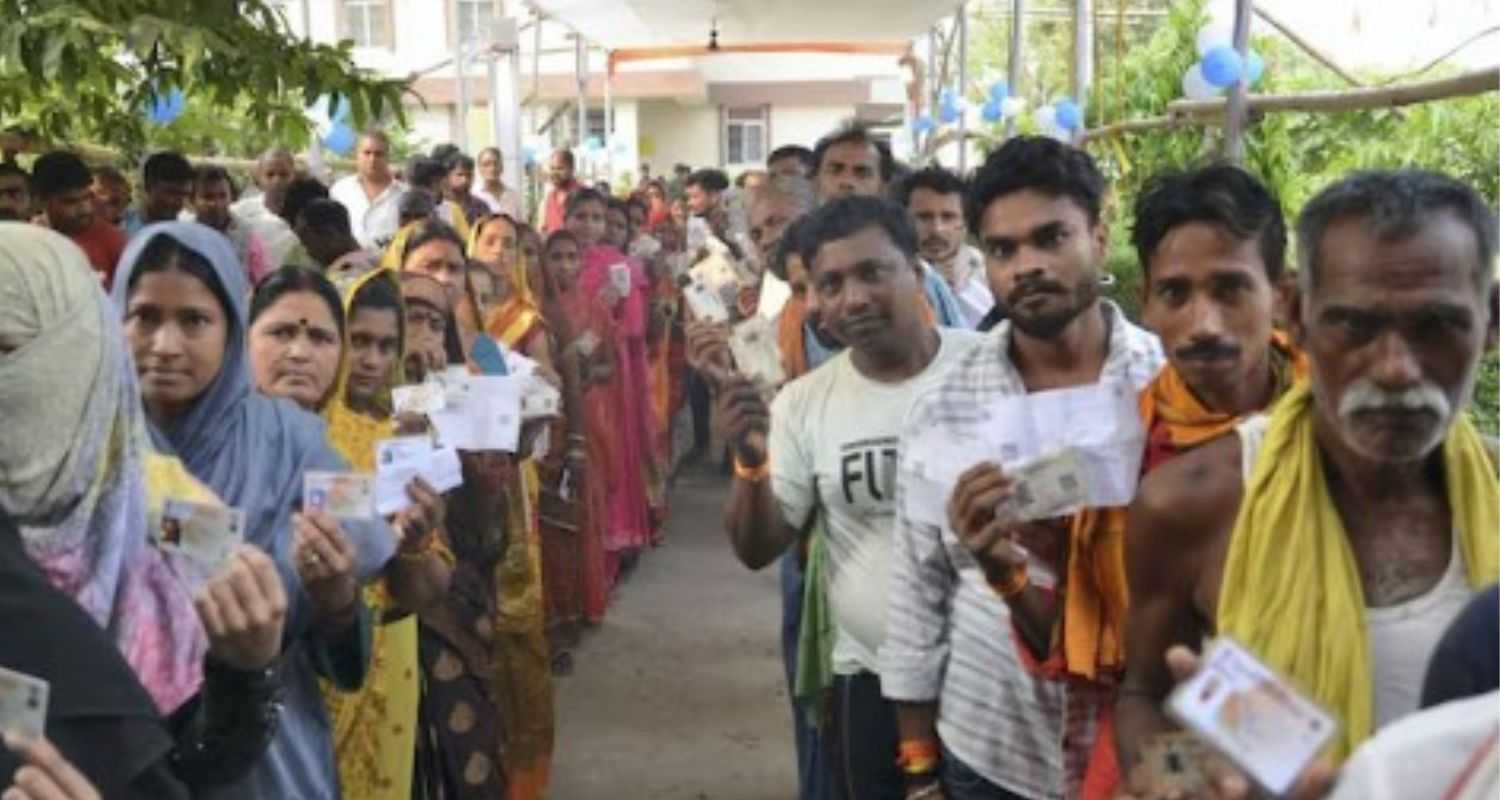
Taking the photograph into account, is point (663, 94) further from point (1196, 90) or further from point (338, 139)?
point (1196, 90)

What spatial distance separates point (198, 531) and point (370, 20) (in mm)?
32025

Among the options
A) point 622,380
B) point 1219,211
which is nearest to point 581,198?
point 622,380

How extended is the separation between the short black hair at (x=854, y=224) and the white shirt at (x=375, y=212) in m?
4.18

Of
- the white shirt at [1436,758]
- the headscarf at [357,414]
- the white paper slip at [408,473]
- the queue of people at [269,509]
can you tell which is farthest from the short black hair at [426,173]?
the white shirt at [1436,758]

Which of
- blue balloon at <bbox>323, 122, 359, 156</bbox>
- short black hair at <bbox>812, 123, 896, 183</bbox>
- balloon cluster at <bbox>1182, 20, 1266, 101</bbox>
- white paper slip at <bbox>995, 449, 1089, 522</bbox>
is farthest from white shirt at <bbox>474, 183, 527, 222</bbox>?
white paper slip at <bbox>995, 449, 1089, 522</bbox>

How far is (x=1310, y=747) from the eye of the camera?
1.34 metres

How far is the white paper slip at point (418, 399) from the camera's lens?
3.62 m

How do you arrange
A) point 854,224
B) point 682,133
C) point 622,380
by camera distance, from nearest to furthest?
point 854,224
point 622,380
point 682,133

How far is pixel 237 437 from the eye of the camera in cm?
264

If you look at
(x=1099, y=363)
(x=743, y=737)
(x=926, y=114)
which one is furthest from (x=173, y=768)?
(x=926, y=114)

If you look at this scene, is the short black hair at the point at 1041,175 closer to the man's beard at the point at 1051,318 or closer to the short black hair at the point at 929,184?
the man's beard at the point at 1051,318

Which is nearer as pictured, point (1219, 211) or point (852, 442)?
point (1219, 211)

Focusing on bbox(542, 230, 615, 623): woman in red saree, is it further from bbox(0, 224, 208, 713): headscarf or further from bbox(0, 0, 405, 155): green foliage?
bbox(0, 224, 208, 713): headscarf

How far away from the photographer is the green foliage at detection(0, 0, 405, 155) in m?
2.80
